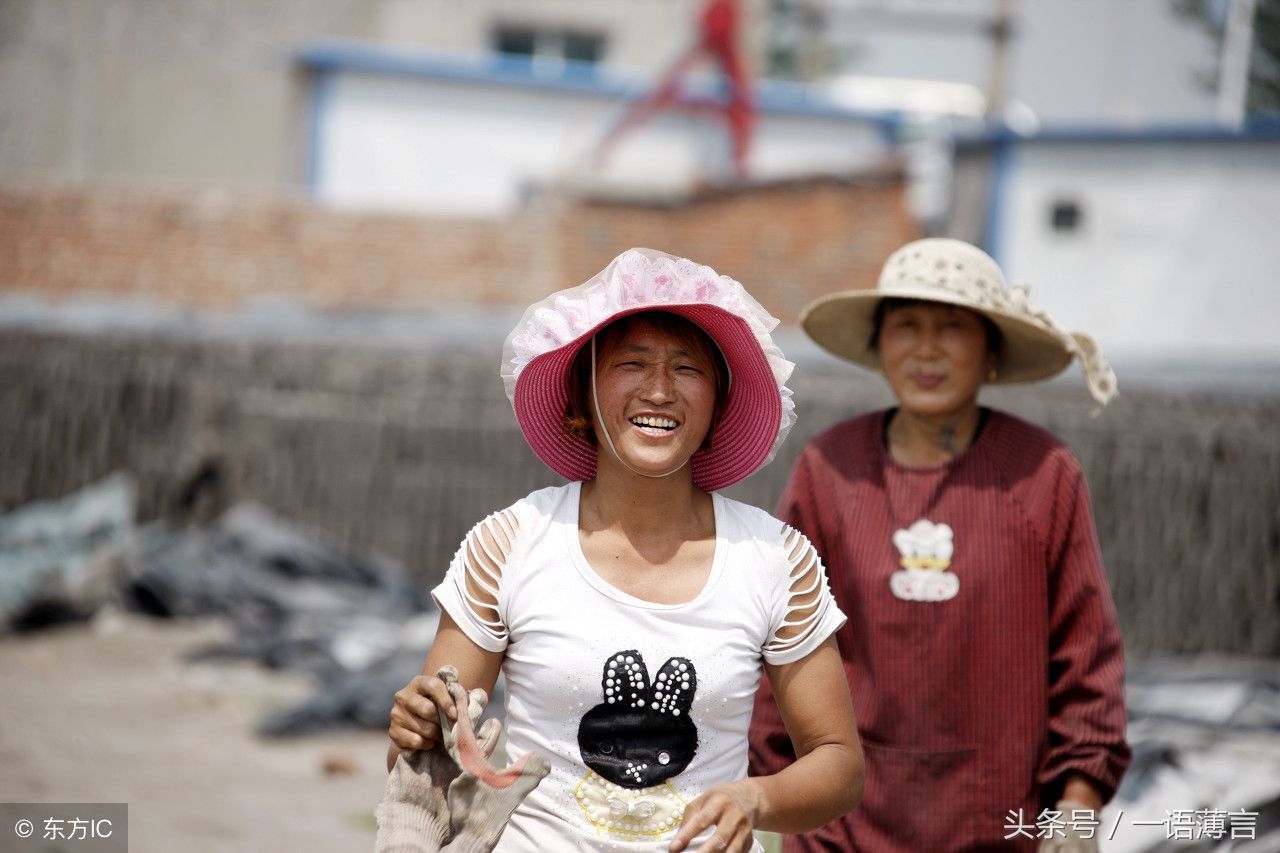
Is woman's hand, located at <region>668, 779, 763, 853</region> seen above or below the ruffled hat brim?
below

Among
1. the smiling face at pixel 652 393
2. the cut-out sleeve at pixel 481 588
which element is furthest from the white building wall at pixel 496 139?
the cut-out sleeve at pixel 481 588

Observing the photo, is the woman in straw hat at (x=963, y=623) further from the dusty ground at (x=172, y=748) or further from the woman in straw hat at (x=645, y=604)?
the dusty ground at (x=172, y=748)

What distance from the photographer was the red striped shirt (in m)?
2.86

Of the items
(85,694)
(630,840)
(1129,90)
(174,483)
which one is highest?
(1129,90)

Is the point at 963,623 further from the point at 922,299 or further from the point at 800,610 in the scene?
the point at 800,610

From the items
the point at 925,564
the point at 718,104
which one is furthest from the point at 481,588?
the point at 718,104

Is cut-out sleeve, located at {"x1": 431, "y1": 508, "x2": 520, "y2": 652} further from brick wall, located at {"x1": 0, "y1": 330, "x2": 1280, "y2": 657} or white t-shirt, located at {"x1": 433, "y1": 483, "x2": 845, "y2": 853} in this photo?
brick wall, located at {"x1": 0, "y1": 330, "x2": 1280, "y2": 657}

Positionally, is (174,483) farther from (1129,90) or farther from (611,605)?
(1129,90)

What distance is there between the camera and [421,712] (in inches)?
75.2

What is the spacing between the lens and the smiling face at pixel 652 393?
2125mm

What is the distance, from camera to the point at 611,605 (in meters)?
2.07

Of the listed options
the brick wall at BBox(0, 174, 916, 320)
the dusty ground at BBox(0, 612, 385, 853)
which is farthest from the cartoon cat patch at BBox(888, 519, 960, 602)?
the brick wall at BBox(0, 174, 916, 320)

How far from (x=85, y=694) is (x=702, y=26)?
13570 millimetres

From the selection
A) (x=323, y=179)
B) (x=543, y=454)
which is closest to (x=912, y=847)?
(x=543, y=454)
